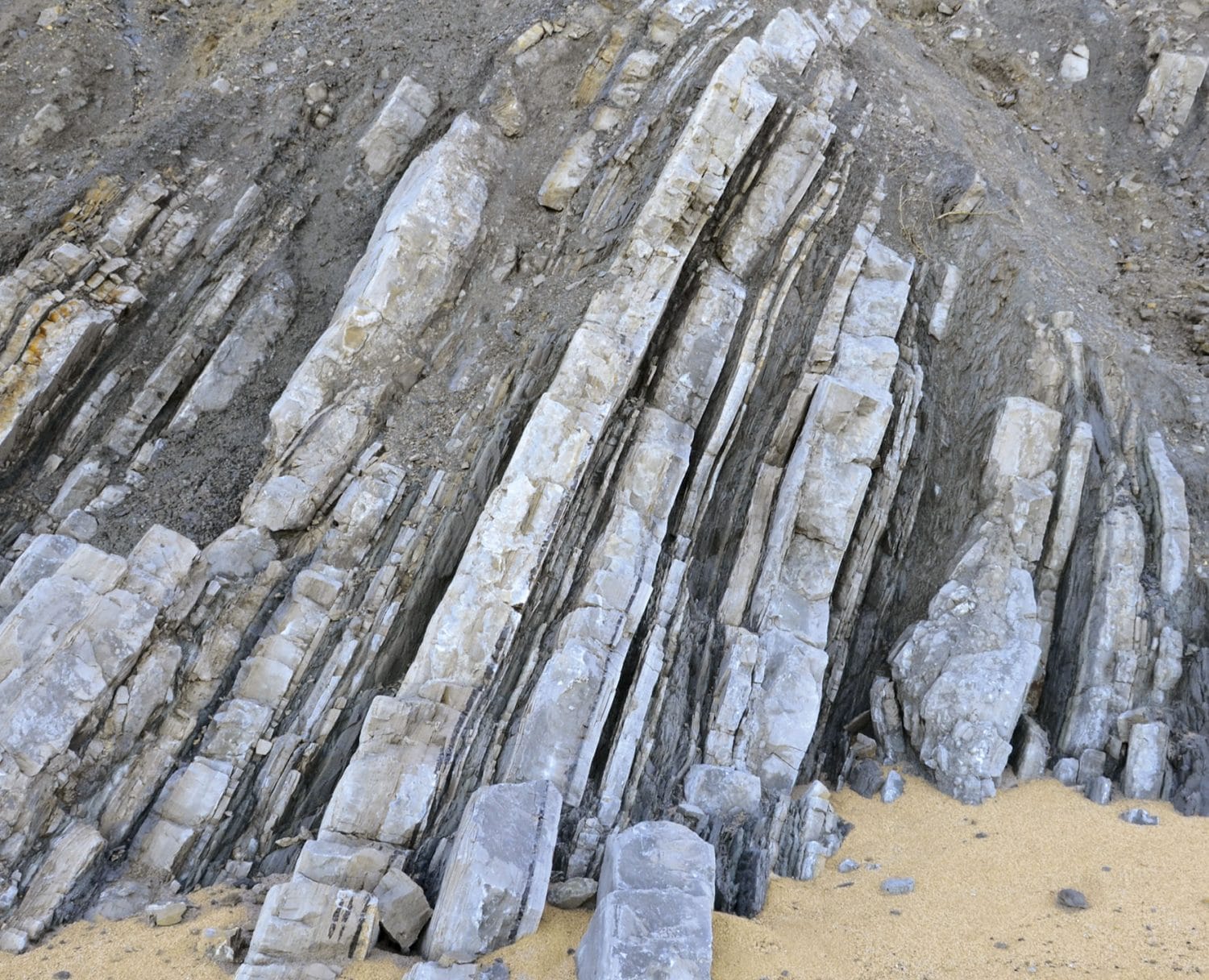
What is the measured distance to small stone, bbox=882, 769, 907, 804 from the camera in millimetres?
11070

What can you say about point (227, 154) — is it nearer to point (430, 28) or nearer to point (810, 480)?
point (430, 28)

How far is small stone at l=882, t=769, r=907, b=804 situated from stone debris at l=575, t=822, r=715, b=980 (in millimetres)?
3222

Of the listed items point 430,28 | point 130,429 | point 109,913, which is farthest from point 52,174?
point 109,913

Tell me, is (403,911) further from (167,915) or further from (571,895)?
(167,915)

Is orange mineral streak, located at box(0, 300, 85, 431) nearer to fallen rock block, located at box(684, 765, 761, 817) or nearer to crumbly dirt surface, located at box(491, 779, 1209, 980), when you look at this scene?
crumbly dirt surface, located at box(491, 779, 1209, 980)

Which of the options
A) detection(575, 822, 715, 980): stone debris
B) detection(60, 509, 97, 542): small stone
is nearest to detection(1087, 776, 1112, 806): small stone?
detection(575, 822, 715, 980): stone debris

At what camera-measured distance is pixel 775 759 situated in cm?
1127

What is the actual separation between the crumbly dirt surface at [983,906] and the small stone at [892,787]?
→ 13 centimetres

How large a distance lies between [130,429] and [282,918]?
8.05 metres

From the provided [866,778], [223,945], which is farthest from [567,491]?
[223,945]

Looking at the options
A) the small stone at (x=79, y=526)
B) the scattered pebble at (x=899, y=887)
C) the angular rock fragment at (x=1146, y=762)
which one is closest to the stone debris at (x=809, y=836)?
the scattered pebble at (x=899, y=887)

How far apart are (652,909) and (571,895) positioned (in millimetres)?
1274

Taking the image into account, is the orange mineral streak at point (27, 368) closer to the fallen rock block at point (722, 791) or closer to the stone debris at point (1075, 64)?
the fallen rock block at point (722, 791)

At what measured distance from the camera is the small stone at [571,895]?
906 centimetres
